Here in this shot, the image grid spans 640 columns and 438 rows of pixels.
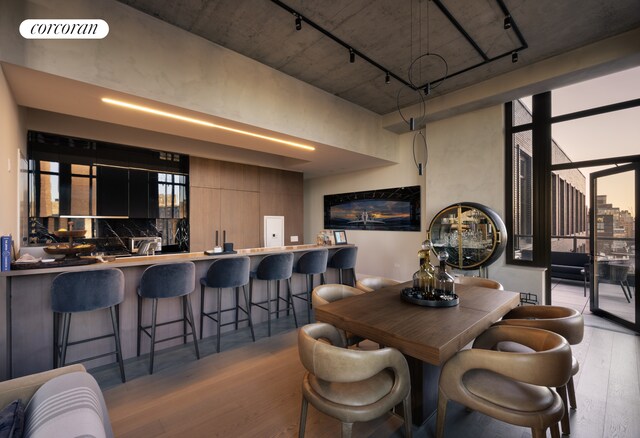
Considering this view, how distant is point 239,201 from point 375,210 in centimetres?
303

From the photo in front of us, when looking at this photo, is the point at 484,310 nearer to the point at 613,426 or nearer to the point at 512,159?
the point at 613,426

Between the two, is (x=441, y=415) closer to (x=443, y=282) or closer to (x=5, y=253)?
(x=443, y=282)

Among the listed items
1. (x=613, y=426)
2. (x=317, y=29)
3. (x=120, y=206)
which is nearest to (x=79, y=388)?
(x=613, y=426)

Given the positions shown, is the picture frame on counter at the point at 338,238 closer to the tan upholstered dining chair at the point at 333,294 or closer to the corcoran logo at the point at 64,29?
the tan upholstered dining chair at the point at 333,294

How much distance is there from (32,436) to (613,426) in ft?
10.3

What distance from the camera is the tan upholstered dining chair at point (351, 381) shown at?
1.40 meters

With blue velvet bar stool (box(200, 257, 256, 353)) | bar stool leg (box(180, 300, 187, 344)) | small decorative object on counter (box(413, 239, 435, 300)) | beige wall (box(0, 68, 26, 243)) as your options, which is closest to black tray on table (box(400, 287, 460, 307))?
small decorative object on counter (box(413, 239, 435, 300))

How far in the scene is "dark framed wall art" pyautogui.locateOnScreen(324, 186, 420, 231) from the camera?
5.84 meters

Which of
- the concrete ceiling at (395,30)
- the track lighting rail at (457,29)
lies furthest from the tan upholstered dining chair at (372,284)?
the concrete ceiling at (395,30)

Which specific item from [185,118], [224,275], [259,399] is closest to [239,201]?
[185,118]

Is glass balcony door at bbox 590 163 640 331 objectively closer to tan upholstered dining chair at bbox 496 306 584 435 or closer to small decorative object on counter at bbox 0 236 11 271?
tan upholstered dining chair at bbox 496 306 584 435

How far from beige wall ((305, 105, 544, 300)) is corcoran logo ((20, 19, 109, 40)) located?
491 cm

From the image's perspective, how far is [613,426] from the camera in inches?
75.9

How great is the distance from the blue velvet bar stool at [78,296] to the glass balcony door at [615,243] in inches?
231
